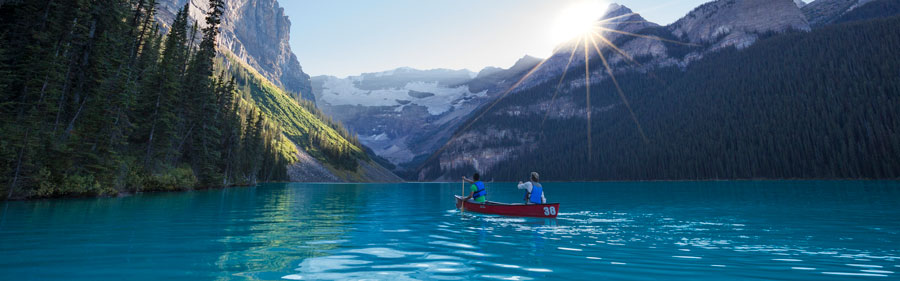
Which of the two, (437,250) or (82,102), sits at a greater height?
(82,102)

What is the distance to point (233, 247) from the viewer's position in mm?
13391

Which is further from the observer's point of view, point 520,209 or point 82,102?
point 82,102

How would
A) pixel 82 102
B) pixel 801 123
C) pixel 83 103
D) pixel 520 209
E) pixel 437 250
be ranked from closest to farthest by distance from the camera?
pixel 437 250 < pixel 520 209 < pixel 83 103 < pixel 82 102 < pixel 801 123

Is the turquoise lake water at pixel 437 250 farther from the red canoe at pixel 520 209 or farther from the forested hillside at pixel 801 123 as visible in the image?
the forested hillside at pixel 801 123

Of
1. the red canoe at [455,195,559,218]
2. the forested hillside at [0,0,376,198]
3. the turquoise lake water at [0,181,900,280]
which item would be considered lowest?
the turquoise lake water at [0,181,900,280]

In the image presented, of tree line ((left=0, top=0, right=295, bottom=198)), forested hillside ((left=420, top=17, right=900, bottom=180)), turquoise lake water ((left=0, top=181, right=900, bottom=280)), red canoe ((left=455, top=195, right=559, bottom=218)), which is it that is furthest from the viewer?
forested hillside ((left=420, top=17, right=900, bottom=180))

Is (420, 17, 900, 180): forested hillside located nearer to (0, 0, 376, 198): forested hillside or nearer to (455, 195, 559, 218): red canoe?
(455, 195, 559, 218): red canoe

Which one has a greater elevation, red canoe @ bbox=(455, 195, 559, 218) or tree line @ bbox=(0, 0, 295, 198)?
tree line @ bbox=(0, 0, 295, 198)

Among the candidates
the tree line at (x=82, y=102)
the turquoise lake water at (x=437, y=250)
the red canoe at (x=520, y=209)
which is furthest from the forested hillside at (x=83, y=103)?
the red canoe at (x=520, y=209)

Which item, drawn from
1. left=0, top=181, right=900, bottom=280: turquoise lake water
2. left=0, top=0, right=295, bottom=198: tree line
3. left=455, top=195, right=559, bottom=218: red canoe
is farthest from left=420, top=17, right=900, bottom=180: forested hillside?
left=0, top=0, right=295, bottom=198: tree line

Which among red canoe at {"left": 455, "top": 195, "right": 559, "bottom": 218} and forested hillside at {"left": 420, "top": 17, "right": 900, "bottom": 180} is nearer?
red canoe at {"left": 455, "top": 195, "right": 559, "bottom": 218}

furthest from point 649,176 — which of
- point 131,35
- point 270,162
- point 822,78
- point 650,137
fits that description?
point 131,35

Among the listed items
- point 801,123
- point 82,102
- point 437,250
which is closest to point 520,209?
point 437,250

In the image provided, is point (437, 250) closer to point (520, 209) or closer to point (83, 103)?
point (520, 209)
